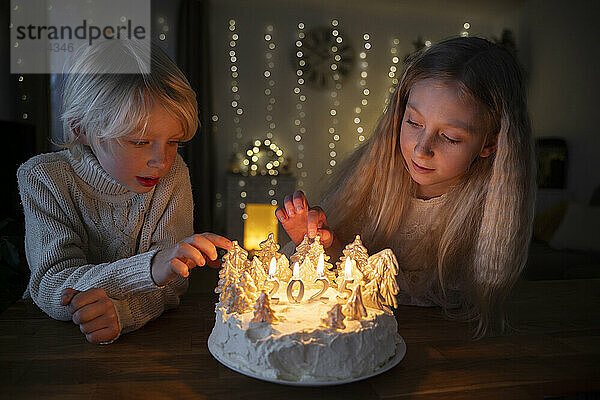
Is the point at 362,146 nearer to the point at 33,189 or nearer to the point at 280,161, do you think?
the point at 33,189

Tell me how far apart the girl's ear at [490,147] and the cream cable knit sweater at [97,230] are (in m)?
0.71

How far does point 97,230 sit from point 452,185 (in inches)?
33.2

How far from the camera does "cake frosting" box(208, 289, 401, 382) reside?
2.37 feet

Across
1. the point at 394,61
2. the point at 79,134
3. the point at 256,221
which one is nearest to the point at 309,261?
the point at 79,134

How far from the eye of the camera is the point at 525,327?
103 centimetres

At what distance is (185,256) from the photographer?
89 centimetres

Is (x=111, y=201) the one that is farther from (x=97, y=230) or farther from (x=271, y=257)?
(x=271, y=257)

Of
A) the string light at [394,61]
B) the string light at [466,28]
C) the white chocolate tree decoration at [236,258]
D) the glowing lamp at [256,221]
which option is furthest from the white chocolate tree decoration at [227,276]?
the string light at [466,28]

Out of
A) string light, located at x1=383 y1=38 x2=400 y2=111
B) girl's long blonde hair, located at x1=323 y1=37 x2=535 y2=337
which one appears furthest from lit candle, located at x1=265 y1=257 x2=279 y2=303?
string light, located at x1=383 y1=38 x2=400 y2=111

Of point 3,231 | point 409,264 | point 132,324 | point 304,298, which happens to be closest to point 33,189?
point 132,324

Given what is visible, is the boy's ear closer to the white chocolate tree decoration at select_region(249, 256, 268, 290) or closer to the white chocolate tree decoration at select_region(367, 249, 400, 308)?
the white chocolate tree decoration at select_region(249, 256, 268, 290)

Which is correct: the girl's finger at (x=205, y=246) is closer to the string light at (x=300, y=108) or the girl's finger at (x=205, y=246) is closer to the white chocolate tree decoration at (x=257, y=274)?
the white chocolate tree decoration at (x=257, y=274)

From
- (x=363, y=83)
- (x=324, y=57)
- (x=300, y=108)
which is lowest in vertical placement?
(x=300, y=108)

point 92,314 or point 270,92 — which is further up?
point 270,92
